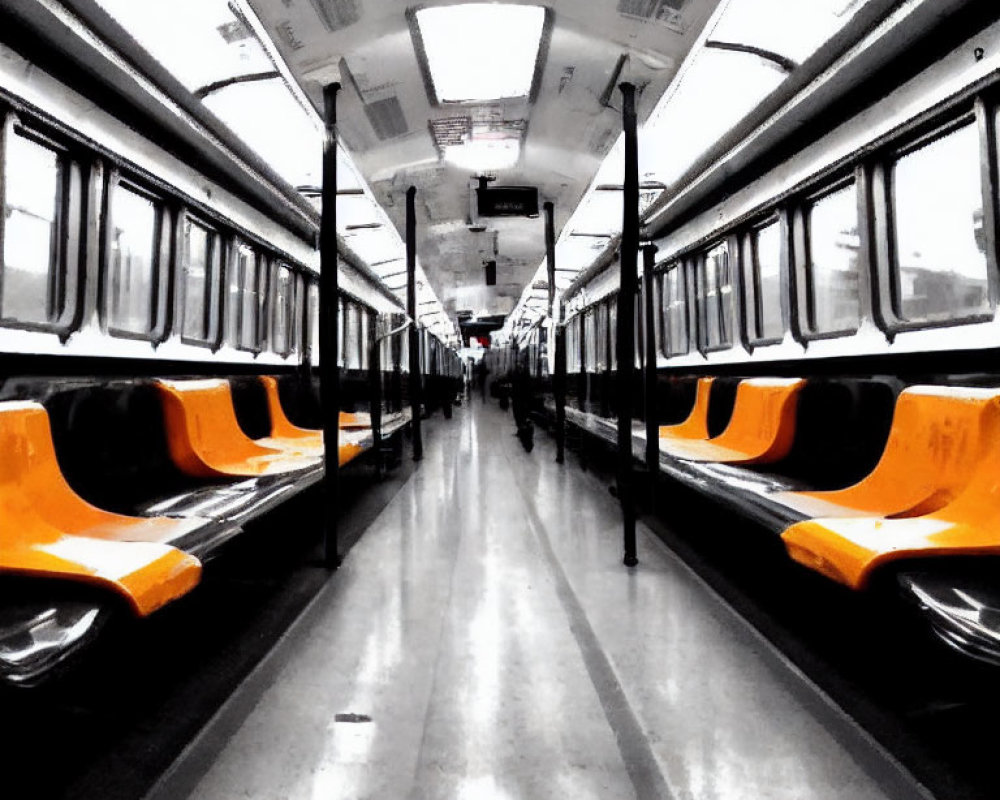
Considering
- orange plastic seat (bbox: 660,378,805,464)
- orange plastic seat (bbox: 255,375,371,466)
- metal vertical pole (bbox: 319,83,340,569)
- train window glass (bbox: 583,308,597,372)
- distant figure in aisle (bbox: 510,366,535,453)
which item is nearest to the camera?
metal vertical pole (bbox: 319,83,340,569)

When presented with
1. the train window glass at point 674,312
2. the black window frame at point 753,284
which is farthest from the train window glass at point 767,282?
the train window glass at point 674,312

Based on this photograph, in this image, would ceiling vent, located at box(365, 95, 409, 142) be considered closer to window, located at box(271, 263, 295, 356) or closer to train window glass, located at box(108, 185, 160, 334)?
train window glass, located at box(108, 185, 160, 334)

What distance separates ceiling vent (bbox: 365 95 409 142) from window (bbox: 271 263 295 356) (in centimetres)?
177

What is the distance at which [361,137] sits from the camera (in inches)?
198

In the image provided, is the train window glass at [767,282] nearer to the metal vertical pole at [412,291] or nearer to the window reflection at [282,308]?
the metal vertical pole at [412,291]

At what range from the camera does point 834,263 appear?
375 centimetres

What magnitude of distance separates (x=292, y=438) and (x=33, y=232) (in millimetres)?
2514

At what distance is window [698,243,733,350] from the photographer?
524 centimetres

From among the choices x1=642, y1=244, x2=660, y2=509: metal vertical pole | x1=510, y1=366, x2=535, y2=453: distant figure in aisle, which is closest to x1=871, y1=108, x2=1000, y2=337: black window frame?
x1=642, y1=244, x2=660, y2=509: metal vertical pole

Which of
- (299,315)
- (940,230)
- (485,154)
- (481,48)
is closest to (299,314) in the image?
(299,315)

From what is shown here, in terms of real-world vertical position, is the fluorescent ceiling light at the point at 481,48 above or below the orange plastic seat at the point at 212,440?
above

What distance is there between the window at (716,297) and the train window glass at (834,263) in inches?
42.4

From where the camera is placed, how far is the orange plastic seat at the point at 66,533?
4.99 ft

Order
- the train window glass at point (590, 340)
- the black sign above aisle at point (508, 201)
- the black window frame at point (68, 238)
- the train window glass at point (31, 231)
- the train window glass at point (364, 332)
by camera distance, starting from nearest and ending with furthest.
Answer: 1. the train window glass at point (31, 231)
2. the black window frame at point (68, 238)
3. the black sign above aisle at point (508, 201)
4. the train window glass at point (590, 340)
5. the train window glass at point (364, 332)
